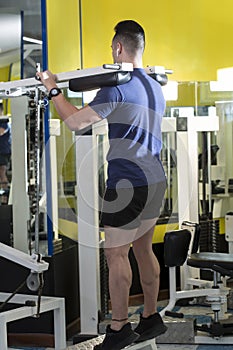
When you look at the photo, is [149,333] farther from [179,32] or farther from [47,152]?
[179,32]

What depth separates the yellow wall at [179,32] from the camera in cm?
634

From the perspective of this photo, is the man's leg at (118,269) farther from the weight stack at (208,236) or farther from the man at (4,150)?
the weight stack at (208,236)

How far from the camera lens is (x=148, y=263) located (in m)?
3.64

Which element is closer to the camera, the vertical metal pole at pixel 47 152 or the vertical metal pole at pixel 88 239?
the vertical metal pole at pixel 47 152

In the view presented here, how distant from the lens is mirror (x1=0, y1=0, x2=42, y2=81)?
16.8 ft

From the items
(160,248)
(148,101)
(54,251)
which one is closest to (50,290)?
(54,251)

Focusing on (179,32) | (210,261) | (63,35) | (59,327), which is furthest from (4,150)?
(179,32)

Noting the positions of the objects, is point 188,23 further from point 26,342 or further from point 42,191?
point 26,342

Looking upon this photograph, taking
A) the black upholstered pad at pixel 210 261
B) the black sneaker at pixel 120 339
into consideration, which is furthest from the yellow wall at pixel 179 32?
the black sneaker at pixel 120 339

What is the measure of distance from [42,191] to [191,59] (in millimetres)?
2273

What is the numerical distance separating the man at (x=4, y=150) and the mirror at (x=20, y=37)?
393mm

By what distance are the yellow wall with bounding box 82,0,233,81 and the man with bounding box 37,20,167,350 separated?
2.77m

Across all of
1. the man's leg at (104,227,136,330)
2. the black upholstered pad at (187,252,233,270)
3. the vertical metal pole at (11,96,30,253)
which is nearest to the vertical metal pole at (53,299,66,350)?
the vertical metal pole at (11,96,30,253)

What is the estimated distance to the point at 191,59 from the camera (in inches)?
263
